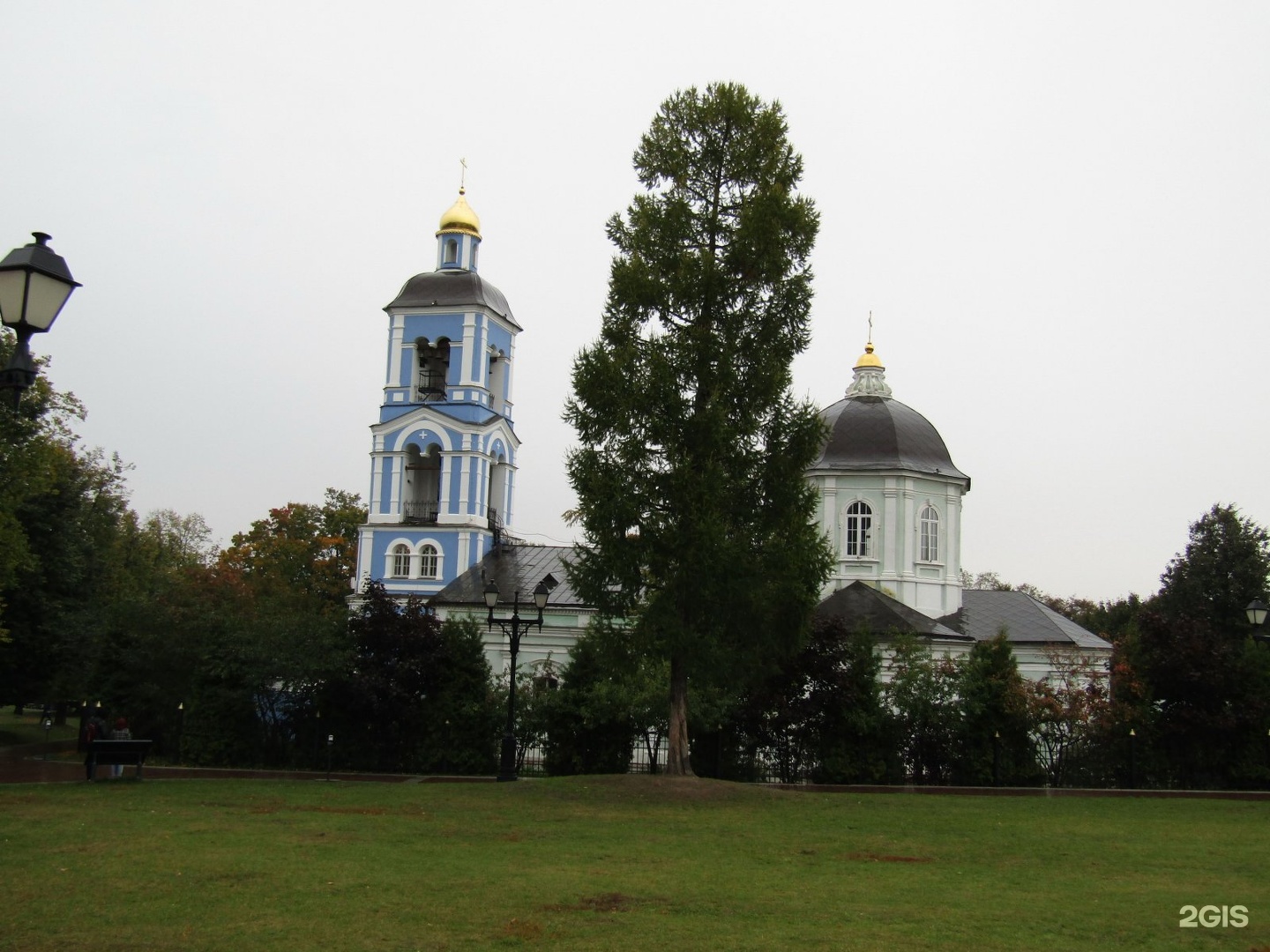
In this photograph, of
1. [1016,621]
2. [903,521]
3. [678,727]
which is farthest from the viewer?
[1016,621]

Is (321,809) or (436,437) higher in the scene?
(436,437)

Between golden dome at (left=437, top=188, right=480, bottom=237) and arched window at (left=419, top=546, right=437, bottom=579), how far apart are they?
12513 millimetres

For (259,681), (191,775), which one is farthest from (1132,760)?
(191,775)

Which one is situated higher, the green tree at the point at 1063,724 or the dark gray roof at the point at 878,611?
the dark gray roof at the point at 878,611

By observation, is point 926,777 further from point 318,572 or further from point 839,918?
point 318,572

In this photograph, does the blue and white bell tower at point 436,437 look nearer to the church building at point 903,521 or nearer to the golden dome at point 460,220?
the golden dome at point 460,220

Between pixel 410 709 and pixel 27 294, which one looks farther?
pixel 410 709

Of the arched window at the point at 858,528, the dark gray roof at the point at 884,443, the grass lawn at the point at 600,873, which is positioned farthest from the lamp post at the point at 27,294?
the arched window at the point at 858,528

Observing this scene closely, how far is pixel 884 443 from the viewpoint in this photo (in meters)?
41.9

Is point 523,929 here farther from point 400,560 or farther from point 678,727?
point 400,560

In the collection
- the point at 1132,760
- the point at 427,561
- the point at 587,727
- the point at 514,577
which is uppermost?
the point at 427,561

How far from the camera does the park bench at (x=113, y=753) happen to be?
21.3 metres

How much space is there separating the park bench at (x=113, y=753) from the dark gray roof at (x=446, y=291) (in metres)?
25.8

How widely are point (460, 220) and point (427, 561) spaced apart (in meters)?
13.4
